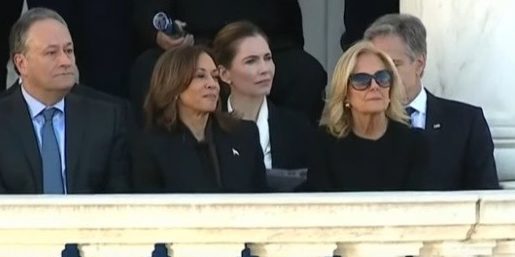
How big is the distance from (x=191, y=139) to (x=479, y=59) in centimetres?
167

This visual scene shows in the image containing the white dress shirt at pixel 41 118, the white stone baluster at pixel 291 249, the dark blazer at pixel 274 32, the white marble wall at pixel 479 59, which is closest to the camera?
the white stone baluster at pixel 291 249

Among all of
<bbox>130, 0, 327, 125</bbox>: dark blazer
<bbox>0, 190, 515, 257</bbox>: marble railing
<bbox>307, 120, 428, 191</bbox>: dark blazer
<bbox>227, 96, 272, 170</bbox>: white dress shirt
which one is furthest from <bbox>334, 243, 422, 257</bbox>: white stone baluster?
<bbox>130, 0, 327, 125</bbox>: dark blazer

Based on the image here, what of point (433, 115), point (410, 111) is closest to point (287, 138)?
point (410, 111)

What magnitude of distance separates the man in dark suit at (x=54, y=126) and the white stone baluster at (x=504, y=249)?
193 centimetres

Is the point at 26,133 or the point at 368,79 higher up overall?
the point at 368,79

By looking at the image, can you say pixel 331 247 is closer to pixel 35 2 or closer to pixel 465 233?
pixel 465 233

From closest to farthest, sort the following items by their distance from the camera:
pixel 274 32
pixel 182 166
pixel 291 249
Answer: pixel 291 249, pixel 182 166, pixel 274 32

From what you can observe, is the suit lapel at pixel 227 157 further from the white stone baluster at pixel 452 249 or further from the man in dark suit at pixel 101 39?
the man in dark suit at pixel 101 39

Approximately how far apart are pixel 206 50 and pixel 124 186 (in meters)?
0.84

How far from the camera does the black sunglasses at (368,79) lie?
26.1ft

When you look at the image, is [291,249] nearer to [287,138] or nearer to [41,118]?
[41,118]

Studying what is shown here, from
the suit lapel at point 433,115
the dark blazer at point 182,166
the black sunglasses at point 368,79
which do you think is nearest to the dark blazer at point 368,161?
the black sunglasses at point 368,79

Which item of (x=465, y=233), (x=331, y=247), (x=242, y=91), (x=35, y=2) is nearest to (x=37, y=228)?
(x=331, y=247)

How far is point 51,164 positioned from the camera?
811 centimetres
